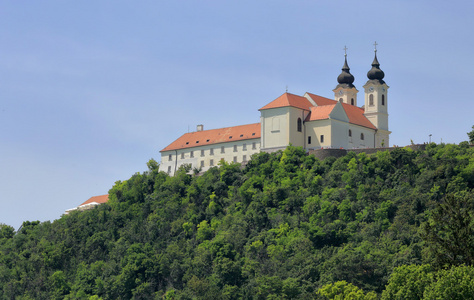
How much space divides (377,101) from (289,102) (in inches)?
395

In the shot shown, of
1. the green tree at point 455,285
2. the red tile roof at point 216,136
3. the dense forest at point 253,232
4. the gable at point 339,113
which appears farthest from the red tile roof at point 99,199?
the green tree at point 455,285

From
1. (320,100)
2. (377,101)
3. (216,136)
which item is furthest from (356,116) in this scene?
(216,136)

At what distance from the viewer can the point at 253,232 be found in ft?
252

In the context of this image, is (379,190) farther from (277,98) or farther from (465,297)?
(465,297)

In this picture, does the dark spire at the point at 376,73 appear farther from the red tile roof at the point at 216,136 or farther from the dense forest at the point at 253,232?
the dense forest at the point at 253,232

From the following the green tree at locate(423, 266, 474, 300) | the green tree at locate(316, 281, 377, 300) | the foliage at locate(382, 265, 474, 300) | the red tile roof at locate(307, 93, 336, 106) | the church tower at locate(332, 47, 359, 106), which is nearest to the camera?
the green tree at locate(423, 266, 474, 300)

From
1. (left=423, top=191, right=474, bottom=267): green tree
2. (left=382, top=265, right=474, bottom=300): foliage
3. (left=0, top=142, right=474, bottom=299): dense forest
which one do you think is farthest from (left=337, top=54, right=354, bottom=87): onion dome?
(left=423, top=191, right=474, bottom=267): green tree

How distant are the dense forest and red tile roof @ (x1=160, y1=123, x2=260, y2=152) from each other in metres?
3.52

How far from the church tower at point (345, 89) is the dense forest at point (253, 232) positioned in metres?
15.1

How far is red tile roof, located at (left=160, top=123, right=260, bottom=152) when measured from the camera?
8869 centimetres

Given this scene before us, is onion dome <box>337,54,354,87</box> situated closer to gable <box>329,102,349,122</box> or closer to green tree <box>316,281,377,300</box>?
gable <box>329,102,349,122</box>

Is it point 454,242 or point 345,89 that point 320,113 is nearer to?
point 345,89

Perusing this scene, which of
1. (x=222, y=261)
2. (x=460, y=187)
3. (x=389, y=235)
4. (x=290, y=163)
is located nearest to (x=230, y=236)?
(x=222, y=261)

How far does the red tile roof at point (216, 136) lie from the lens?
88688 millimetres
